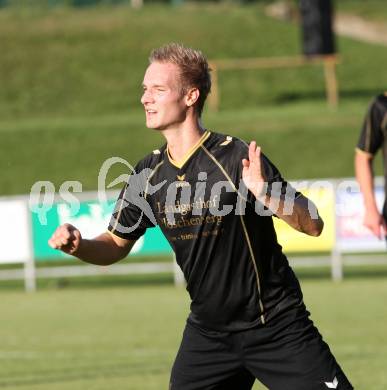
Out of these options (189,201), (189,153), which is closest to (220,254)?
(189,201)

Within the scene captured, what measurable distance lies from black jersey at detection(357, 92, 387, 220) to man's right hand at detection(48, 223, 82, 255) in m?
3.07

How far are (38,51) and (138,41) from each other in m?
3.34

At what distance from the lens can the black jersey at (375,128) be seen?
7.87 m

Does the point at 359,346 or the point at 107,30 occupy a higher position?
the point at 107,30

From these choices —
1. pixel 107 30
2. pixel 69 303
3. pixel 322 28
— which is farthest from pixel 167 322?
pixel 107 30

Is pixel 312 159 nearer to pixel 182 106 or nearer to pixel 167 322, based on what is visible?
pixel 167 322

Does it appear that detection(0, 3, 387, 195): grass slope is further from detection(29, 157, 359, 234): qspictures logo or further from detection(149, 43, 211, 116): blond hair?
detection(149, 43, 211, 116): blond hair

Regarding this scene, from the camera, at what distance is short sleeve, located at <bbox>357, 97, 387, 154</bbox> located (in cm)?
787

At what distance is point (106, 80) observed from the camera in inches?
1315

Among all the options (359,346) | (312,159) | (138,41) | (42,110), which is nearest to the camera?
(359,346)

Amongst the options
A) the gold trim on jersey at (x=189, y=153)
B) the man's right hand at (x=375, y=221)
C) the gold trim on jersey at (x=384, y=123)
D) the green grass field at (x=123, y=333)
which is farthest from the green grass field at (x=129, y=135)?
the gold trim on jersey at (x=189, y=153)

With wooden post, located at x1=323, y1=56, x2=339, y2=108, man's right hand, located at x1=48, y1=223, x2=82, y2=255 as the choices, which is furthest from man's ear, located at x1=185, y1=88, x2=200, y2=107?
wooden post, located at x1=323, y1=56, x2=339, y2=108

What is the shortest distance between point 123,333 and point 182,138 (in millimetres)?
7136

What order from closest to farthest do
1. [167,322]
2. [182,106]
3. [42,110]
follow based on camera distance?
[182,106]
[167,322]
[42,110]
